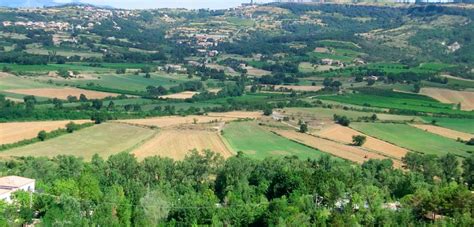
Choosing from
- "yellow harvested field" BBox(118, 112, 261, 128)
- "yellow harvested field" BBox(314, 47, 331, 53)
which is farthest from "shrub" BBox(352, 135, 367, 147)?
"yellow harvested field" BBox(314, 47, 331, 53)

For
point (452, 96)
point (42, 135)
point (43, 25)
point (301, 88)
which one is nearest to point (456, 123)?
point (452, 96)

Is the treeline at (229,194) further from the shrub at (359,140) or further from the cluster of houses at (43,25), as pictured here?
the cluster of houses at (43,25)

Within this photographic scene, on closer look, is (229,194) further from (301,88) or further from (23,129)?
Result: (301,88)

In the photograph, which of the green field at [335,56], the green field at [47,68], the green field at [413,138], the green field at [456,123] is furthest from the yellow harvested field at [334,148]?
the green field at [335,56]

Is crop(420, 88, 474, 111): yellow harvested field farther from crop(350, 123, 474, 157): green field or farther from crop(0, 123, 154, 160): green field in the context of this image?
crop(0, 123, 154, 160): green field

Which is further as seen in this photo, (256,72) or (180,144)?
(256,72)

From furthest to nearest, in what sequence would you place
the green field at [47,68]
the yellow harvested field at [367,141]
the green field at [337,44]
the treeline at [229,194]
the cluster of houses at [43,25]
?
the cluster of houses at [43,25], the green field at [337,44], the green field at [47,68], the yellow harvested field at [367,141], the treeline at [229,194]
